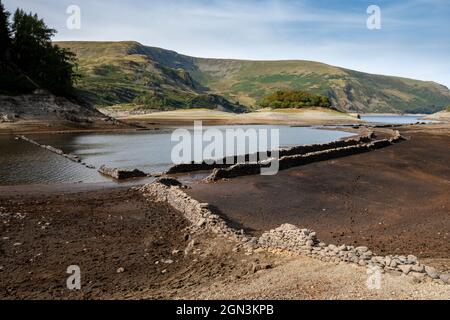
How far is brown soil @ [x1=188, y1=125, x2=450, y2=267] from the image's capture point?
64.1ft

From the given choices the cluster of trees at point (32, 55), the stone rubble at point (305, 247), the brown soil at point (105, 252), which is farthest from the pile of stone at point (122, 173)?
the cluster of trees at point (32, 55)

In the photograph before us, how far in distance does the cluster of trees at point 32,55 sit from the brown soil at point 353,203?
67.7 meters

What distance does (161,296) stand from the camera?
39.9ft

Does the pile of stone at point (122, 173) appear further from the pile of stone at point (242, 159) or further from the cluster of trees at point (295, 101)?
the cluster of trees at point (295, 101)

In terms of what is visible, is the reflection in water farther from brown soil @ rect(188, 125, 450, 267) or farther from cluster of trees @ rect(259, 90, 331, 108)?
cluster of trees @ rect(259, 90, 331, 108)

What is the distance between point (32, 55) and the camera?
306ft

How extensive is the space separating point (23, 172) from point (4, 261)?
20989 millimetres

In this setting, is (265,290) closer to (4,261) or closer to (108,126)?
(4,261)

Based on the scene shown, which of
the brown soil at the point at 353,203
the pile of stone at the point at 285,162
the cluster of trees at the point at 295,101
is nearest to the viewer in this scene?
the brown soil at the point at 353,203

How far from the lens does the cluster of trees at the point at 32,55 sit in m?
87.6

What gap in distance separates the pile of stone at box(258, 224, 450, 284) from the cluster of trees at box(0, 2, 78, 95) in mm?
79217

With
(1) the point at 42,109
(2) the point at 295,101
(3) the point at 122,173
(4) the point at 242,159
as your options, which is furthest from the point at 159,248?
(2) the point at 295,101

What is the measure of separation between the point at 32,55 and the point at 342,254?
314 ft
